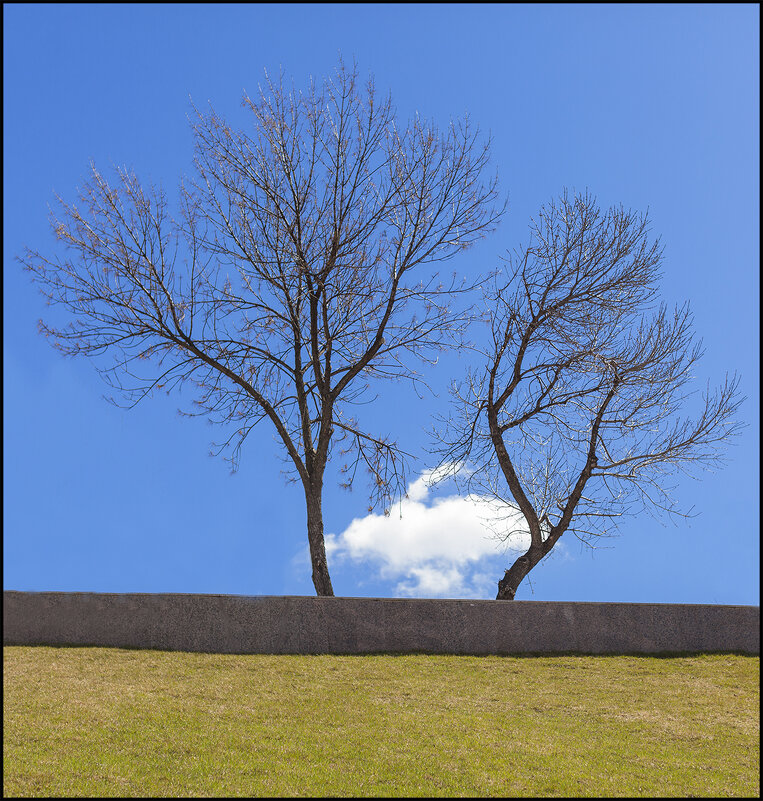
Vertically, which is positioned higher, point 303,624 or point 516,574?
point 516,574

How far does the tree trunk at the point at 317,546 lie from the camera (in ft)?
41.4

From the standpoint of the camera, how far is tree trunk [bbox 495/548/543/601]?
537 inches

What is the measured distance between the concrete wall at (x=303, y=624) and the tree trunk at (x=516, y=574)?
219cm

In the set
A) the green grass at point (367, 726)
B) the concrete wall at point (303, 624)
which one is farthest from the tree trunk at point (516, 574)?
the green grass at point (367, 726)

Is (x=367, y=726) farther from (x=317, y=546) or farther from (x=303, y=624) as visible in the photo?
(x=317, y=546)

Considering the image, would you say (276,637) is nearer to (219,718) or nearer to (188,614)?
(188,614)

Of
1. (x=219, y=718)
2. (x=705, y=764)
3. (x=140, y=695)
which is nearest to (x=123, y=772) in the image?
(x=219, y=718)

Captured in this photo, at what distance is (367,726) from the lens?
6.79 metres

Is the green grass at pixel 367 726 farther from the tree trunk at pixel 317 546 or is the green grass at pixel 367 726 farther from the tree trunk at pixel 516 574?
the tree trunk at pixel 516 574

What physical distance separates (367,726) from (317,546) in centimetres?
606

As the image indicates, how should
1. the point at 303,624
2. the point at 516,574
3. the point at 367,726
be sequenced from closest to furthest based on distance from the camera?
the point at 367,726
the point at 303,624
the point at 516,574

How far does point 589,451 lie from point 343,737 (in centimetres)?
941

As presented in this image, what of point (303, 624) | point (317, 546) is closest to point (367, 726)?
point (303, 624)

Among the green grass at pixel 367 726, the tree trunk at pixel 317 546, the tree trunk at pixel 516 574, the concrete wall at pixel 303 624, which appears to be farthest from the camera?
the tree trunk at pixel 516 574
